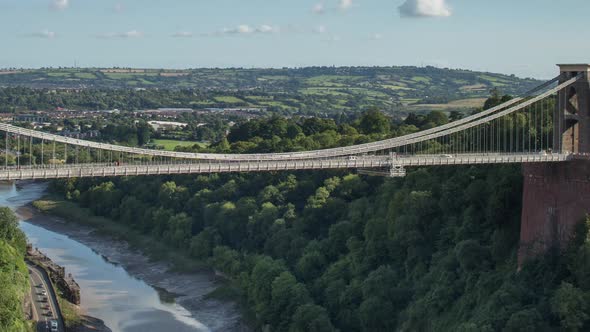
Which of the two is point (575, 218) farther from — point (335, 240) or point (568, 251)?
point (335, 240)

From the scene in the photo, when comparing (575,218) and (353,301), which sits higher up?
(575,218)

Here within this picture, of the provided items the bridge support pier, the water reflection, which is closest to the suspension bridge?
the bridge support pier

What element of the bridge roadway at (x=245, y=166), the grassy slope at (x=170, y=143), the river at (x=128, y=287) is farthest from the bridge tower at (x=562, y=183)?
the grassy slope at (x=170, y=143)

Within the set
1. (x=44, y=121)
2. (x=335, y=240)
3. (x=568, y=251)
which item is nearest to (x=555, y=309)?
(x=568, y=251)

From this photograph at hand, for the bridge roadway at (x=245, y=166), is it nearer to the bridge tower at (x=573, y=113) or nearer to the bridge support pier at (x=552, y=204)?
the bridge support pier at (x=552, y=204)

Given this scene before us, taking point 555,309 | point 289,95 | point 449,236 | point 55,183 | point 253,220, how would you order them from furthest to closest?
point 289,95, point 55,183, point 253,220, point 449,236, point 555,309

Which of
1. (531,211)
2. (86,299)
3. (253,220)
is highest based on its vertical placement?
(531,211)

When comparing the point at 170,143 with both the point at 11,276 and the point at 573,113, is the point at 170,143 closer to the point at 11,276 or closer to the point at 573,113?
the point at 11,276
